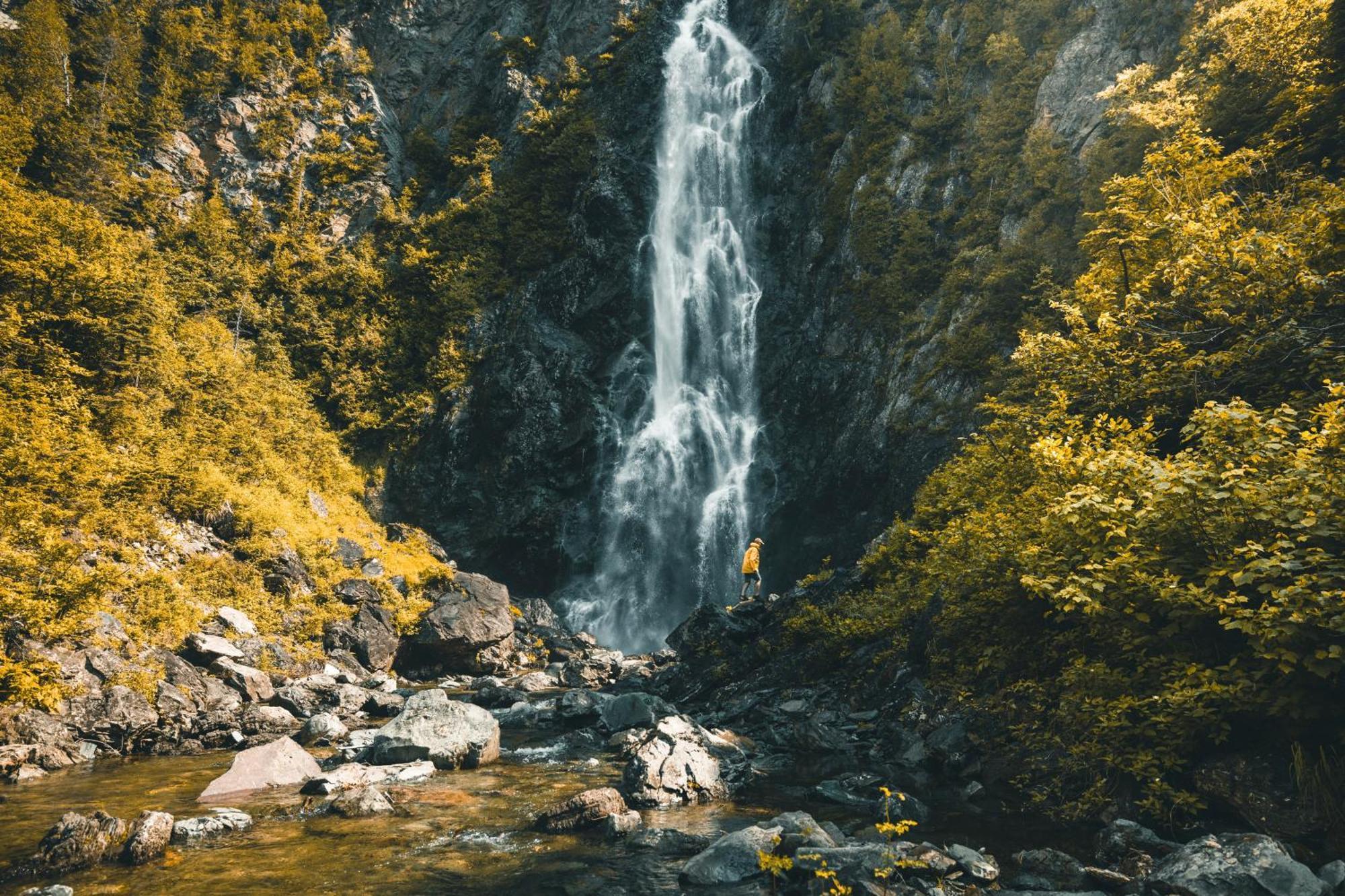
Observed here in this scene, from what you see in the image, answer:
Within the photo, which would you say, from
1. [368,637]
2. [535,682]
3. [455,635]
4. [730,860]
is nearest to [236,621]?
[368,637]

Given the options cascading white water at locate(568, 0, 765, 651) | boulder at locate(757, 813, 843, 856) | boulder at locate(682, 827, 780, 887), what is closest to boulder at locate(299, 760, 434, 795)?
boulder at locate(682, 827, 780, 887)

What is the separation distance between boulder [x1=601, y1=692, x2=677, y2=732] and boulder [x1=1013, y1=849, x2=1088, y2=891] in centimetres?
919

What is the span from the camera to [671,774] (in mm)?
10258

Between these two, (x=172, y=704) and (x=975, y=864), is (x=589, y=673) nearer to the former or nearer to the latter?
(x=172, y=704)

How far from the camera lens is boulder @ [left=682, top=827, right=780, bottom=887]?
7.13m

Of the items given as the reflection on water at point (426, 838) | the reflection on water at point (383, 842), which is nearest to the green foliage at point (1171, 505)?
the reflection on water at point (426, 838)

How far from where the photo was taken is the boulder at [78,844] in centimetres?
737

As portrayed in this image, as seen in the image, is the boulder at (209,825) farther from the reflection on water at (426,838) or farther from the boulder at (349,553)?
the boulder at (349,553)

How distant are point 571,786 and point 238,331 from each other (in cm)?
3789

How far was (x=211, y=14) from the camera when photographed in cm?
4728

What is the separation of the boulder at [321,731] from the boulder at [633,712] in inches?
234

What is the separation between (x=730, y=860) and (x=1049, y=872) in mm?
3257

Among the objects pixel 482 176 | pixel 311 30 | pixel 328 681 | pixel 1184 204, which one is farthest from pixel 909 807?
pixel 311 30

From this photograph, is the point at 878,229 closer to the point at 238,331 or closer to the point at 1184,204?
the point at 1184,204
